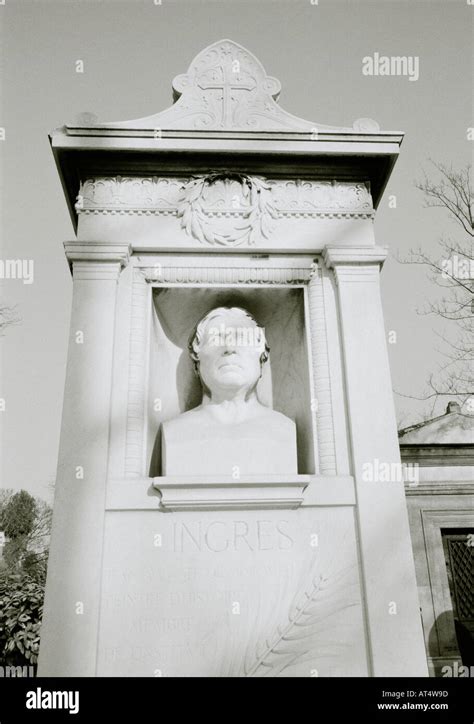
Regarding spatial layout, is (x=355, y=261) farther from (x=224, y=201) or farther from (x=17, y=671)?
(x=17, y=671)

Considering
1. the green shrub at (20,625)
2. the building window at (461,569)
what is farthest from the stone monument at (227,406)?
the building window at (461,569)

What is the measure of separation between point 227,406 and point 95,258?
4.98ft

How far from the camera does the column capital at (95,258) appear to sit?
4.63 meters

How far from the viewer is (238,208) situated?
4.92 metres

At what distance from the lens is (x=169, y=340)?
5289mm

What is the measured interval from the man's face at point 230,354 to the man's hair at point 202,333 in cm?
4
